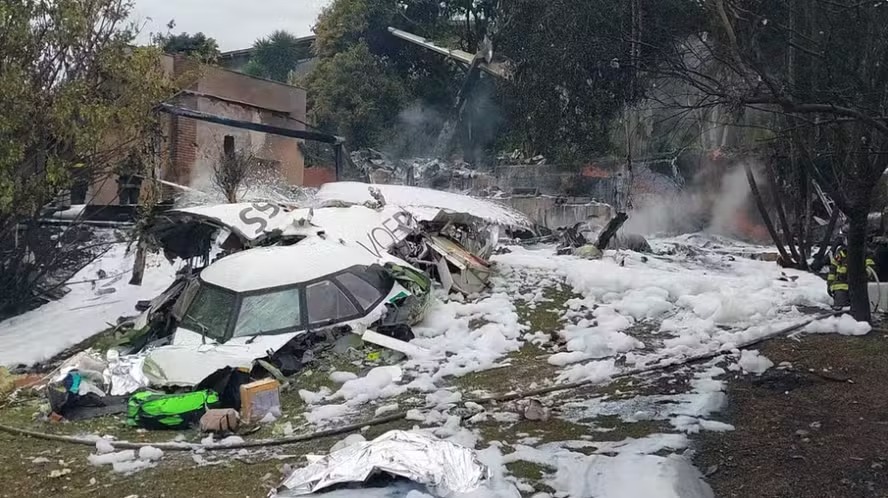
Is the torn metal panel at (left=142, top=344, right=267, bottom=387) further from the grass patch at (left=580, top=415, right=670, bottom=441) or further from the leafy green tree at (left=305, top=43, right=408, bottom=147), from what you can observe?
the leafy green tree at (left=305, top=43, right=408, bottom=147)

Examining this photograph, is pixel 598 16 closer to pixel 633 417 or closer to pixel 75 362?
pixel 633 417

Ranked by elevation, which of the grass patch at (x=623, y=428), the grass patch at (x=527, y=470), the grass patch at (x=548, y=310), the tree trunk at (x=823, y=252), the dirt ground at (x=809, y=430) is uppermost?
the tree trunk at (x=823, y=252)

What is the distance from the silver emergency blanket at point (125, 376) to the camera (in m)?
6.95

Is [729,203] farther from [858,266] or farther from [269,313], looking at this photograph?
[269,313]

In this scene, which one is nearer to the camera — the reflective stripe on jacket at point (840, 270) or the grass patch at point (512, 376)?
the grass patch at point (512, 376)

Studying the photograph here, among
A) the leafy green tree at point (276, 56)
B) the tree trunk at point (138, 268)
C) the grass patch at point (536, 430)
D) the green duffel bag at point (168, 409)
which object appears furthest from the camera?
the leafy green tree at point (276, 56)

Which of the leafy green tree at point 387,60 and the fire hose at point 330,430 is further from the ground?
the leafy green tree at point 387,60

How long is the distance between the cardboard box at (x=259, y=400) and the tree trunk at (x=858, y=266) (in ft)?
17.1

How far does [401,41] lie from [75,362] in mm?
27419

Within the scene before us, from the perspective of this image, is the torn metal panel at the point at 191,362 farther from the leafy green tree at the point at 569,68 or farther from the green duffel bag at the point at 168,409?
the leafy green tree at the point at 569,68

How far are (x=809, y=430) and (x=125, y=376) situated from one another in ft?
19.1

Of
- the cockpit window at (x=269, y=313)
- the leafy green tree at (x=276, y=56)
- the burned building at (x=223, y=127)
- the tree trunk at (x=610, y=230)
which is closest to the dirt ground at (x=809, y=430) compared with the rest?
the cockpit window at (x=269, y=313)

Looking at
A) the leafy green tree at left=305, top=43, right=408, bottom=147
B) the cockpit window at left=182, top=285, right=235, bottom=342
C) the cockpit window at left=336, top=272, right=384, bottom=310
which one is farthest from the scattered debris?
the leafy green tree at left=305, top=43, right=408, bottom=147

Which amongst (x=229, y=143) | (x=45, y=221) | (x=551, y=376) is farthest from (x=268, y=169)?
(x=551, y=376)
